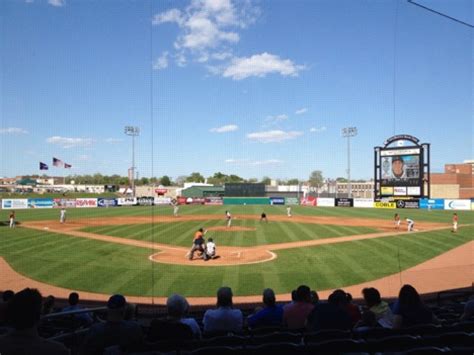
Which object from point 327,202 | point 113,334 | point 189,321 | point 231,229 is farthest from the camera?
point 327,202

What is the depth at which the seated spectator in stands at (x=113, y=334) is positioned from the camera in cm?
353

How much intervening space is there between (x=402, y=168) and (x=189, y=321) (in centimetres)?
4106

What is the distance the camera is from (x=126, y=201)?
5300cm

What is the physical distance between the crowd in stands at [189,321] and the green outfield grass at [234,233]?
1537 centimetres

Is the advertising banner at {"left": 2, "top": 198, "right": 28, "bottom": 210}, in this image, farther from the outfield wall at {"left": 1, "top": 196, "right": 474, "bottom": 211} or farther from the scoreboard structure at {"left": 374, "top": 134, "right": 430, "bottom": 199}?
the scoreboard structure at {"left": 374, "top": 134, "right": 430, "bottom": 199}

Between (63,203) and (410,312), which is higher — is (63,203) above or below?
below

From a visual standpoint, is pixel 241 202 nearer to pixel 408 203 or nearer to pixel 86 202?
pixel 86 202

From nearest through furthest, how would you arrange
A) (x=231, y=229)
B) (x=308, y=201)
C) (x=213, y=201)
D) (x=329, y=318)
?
(x=329, y=318)
(x=231, y=229)
(x=308, y=201)
(x=213, y=201)

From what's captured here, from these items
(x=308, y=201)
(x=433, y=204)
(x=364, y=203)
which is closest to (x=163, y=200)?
(x=308, y=201)

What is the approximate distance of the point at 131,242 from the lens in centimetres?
2117

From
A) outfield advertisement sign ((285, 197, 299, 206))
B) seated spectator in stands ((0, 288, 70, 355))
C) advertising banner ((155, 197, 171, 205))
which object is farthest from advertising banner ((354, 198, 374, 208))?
seated spectator in stands ((0, 288, 70, 355))

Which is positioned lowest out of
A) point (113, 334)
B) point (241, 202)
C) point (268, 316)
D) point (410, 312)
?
point (241, 202)

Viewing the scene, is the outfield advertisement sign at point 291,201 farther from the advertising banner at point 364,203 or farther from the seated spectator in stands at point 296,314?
the seated spectator in stands at point 296,314

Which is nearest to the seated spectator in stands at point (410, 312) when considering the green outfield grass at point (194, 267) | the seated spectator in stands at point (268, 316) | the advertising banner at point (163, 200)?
the seated spectator in stands at point (268, 316)
